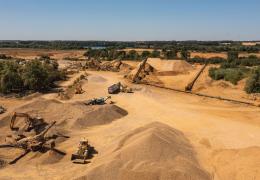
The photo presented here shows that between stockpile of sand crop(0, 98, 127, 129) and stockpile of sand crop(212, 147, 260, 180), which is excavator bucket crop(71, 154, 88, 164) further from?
stockpile of sand crop(212, 147, 260, 180)

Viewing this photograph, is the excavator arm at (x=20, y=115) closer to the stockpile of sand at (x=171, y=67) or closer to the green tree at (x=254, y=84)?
the green tree at (x=254, y=84)

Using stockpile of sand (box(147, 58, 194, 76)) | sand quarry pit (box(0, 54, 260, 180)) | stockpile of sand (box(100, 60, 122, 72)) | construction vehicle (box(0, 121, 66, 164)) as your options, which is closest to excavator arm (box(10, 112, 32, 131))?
sand quarry pit (box(0, 54, 260, 180))

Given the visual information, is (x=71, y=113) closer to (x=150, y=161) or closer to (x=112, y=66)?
(x=150, y=161)

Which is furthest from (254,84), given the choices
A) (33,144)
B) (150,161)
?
(33,144)

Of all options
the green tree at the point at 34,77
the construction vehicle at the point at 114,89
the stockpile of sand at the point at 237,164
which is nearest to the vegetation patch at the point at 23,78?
the green tree at the point at 34,77

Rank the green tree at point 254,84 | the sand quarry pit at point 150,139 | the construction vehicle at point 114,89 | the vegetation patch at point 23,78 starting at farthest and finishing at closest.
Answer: the vegetation patch at point 23,78 → the construction vehicle at point 114,89 → the green tree at point 254,84 → the sand quarry pit at point 150,139

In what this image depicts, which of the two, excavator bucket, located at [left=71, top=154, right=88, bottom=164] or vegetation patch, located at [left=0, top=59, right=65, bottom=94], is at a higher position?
vegetation patch, located at [left=0, top=59, right=65, bottom=94]

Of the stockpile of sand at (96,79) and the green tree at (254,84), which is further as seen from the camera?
the stockpile of sand at (96,79)

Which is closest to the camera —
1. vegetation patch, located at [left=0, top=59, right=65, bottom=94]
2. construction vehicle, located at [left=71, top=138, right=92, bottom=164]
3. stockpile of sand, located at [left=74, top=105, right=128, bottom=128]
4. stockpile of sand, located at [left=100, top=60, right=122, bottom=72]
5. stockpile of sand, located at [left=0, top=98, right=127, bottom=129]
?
construction vehicle, located at [left=71, top=138, right=92, bottom=164]
